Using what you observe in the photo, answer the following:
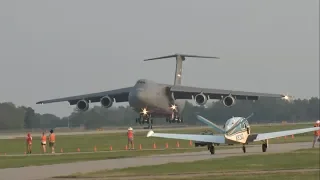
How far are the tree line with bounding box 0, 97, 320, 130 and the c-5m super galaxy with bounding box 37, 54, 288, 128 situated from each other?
104 centimetres

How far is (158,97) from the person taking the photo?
6544 centimetres

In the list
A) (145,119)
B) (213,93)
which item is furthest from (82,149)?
(213,93)

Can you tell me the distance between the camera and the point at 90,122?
68000 millimetres

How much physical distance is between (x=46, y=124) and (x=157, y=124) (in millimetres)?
19923

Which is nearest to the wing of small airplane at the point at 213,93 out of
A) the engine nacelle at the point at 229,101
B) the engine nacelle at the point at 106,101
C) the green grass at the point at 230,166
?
the engine nacelle at the point at 229,101

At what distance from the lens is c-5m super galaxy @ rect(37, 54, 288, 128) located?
211 feet

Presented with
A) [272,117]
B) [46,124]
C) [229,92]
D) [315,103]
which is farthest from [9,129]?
[315,103]

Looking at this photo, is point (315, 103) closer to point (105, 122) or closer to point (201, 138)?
point (105, 122)

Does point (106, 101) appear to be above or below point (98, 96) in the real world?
below

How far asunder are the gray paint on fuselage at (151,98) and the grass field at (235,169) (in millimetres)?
37720

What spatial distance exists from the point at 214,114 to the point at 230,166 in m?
43.4

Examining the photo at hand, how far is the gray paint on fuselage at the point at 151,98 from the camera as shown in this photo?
63438 mm

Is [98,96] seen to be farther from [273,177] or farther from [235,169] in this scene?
[273,177]

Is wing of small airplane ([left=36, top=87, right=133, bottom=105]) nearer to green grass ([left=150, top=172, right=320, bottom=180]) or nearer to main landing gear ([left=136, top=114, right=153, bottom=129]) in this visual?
main landing gear ([left=136, top=114, right=153, bottom=129])
